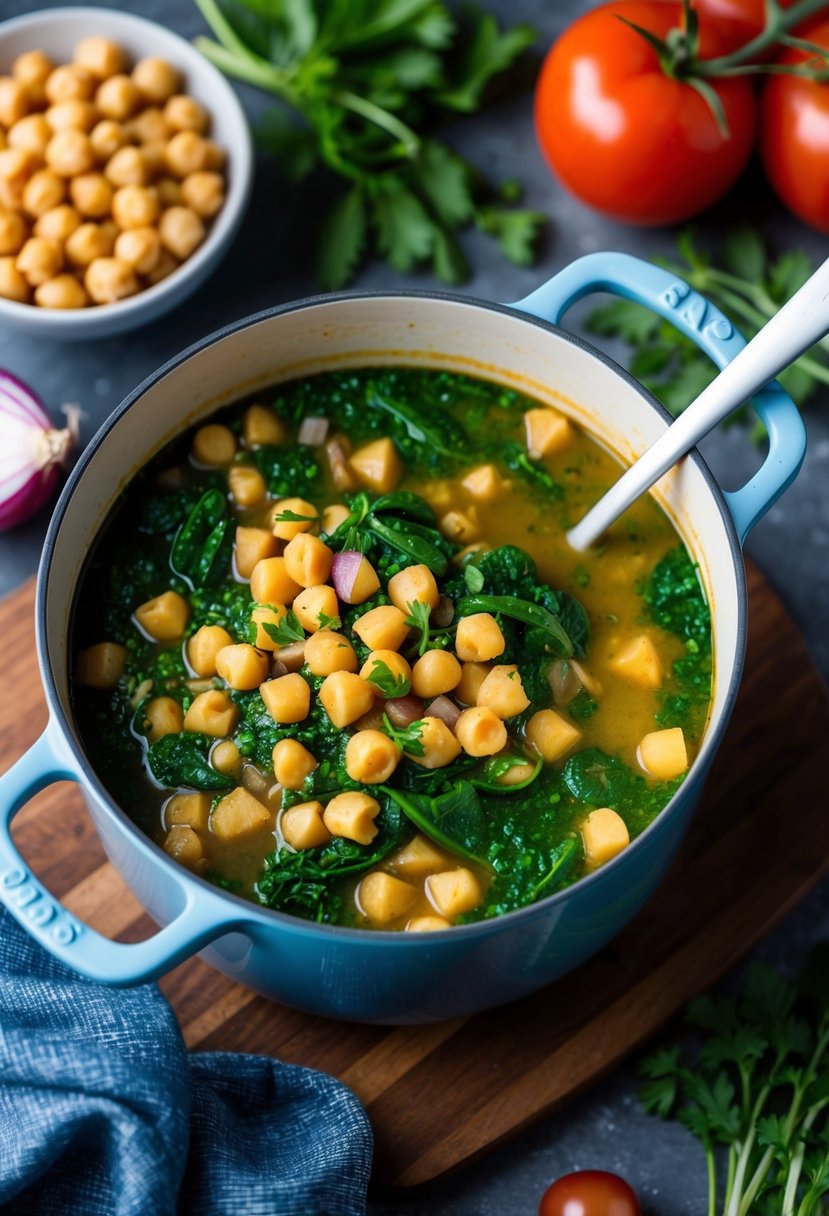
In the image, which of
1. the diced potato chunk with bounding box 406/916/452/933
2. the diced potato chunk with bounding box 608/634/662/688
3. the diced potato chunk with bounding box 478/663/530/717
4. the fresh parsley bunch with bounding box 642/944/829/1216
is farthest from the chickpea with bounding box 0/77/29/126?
the fresh parsley bunch with bounding box 642/944/829/1216

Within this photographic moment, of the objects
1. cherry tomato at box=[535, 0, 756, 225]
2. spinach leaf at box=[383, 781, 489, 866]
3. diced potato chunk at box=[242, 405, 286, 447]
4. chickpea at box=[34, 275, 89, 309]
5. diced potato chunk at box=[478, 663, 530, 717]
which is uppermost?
cherry tomato at box=[535, 0, 756, 225]

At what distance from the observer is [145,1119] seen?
2.88m

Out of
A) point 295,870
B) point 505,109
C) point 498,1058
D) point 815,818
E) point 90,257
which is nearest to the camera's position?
point 295,870

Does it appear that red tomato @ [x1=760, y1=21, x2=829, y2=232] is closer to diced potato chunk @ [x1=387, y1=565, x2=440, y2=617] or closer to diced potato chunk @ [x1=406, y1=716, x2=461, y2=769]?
diced potato chunk @ [x1=387, y1=565, x2=440, y2=617]

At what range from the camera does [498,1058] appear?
129 inches

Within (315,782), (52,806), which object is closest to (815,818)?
(315,782)

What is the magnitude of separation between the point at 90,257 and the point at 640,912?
2.40m

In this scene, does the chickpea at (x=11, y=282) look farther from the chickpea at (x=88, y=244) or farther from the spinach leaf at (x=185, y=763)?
the spinach leaf at (x=185, y=763)

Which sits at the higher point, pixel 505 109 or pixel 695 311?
pixel 695 311

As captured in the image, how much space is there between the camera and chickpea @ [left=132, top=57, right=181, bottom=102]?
4156 millimetres

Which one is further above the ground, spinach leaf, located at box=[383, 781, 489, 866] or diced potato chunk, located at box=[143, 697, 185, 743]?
spinach leaf, located at box=[383, 781, 489, 866]

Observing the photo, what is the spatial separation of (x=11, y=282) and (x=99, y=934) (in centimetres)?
217

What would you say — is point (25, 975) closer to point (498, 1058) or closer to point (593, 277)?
point (498, 1058)

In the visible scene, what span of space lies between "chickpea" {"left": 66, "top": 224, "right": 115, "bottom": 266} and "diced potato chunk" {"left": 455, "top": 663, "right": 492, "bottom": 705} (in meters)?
1.80
